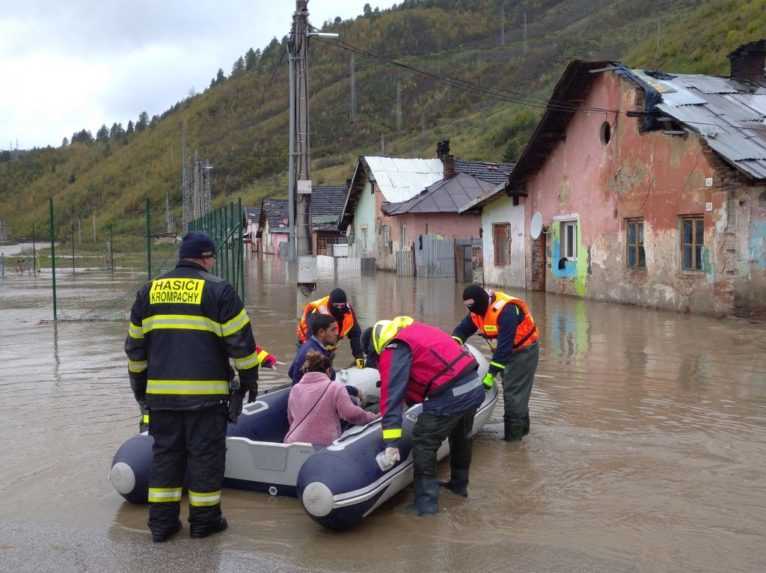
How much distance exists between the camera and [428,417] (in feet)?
18.8

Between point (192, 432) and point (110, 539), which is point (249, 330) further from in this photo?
point (110, 539)

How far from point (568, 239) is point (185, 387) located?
1869cm

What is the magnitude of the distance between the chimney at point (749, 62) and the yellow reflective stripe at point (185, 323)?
1908cm

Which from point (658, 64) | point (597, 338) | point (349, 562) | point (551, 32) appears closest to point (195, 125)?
point (551, 32)

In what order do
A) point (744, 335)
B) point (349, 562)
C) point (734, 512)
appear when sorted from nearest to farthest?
point (349, 562), point (734, 512), point (744, 335)

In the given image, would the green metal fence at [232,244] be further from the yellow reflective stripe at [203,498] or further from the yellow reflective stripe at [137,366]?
the yellow reflective stripe at [203,498]

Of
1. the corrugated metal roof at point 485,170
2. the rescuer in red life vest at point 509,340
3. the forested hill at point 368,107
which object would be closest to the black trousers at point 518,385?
the rescuer in red life vest at point 509,340

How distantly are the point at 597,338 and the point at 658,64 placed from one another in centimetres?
3694

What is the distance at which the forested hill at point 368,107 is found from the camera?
81.3m

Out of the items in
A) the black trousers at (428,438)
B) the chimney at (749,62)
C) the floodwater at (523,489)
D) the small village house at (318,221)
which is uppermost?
the chimney at (749,62)

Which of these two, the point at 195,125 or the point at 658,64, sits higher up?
the point at 195,125

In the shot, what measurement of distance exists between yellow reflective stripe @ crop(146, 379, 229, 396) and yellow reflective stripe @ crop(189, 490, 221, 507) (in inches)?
24.5

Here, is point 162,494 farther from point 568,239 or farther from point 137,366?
point 568,239

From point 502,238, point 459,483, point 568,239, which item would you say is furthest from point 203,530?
point 502,238
